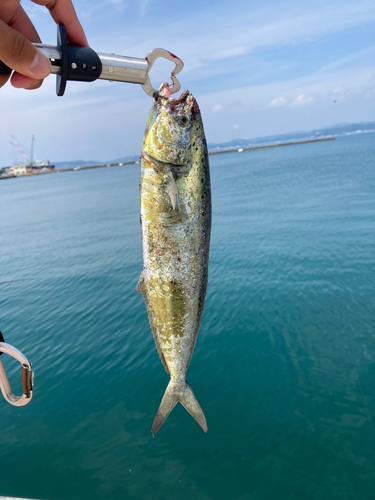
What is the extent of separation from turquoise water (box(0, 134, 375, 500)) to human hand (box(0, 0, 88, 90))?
9.05m

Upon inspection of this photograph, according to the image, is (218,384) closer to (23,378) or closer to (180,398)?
(180,398)

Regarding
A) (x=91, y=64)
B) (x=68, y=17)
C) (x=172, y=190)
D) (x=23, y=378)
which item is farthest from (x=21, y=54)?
(x=23, y=378)

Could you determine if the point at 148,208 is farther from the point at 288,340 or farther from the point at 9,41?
the point at 288,340

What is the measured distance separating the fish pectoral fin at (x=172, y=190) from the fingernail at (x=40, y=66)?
1325 millimetres

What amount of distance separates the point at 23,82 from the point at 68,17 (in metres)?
0.74

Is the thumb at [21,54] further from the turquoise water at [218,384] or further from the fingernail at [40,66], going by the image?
the turquoise water at [218,384]

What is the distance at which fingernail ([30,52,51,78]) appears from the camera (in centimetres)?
259

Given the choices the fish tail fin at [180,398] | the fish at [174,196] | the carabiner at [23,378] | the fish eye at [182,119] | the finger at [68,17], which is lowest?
the fish tail fin at [180,398]

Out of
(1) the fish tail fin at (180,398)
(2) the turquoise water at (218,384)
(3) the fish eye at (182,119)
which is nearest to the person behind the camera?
(3) the fish eye at (182,119)

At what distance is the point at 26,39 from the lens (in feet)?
8.45

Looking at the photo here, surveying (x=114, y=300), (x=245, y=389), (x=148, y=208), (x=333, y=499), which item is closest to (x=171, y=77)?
(x=148, y=208)

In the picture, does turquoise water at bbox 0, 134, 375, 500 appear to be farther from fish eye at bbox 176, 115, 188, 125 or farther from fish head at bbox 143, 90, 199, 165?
fish eye at bbox 176, 115, 188, 125

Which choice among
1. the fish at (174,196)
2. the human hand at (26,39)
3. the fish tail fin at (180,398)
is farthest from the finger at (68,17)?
the fish tail fin at (180,398)

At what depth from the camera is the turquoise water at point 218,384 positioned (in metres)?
8.23
